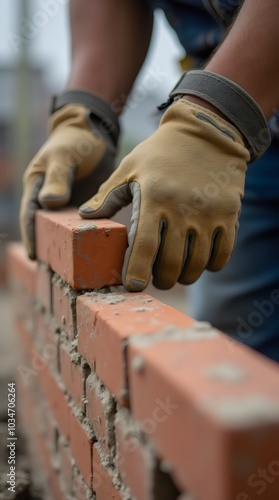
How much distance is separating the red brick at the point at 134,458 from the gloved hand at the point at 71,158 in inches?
39.8

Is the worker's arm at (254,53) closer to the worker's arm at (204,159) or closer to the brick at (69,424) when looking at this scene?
the worker's arm at (204,159)

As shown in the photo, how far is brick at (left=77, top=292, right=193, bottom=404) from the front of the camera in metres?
1.06

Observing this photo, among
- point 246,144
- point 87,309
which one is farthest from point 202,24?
point 87,309

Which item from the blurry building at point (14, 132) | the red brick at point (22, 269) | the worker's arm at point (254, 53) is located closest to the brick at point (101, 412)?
the worker's arm at point (254, 53)

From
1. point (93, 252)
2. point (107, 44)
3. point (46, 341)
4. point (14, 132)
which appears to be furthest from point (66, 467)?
point (14, 132)

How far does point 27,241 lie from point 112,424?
1.04 metres

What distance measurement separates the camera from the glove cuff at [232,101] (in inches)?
Answer: 56.8

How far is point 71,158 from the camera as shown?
6.94 ft

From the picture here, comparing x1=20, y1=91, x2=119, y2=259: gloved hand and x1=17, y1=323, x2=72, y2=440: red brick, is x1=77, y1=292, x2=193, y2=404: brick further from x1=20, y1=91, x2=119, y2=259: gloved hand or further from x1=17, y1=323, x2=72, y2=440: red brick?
x1=20, y1=91, x2=119, y2=259: gloved hand

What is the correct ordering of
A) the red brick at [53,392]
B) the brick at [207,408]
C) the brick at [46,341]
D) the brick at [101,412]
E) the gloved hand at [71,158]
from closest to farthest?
the brick at [207,408], the brick at [101,412], the red brick at [53,392], the brick at [46,341], the gloved hand at [71,158]

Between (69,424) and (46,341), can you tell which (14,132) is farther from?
(69,424)

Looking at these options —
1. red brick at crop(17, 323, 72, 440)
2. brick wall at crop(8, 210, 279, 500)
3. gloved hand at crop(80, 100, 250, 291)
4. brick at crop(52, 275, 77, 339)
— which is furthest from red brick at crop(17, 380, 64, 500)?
gloved hand at crop(80, 100, 250, 291)

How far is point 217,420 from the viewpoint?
2.19 ft

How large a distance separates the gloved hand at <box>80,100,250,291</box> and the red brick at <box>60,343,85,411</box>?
31cm
